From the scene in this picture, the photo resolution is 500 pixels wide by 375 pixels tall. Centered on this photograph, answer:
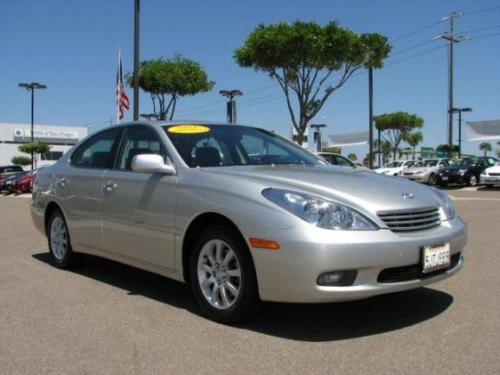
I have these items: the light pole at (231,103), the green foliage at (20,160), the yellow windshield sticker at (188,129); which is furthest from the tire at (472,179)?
the green foliage at (20,160)

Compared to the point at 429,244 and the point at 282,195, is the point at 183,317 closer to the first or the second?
the point at 282,195

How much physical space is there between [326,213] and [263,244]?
18.3 inches

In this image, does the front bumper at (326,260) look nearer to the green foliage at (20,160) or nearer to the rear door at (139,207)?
the rear door at (139,207)

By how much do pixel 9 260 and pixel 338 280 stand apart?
494 centimetres

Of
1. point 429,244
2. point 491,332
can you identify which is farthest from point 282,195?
point 491,332

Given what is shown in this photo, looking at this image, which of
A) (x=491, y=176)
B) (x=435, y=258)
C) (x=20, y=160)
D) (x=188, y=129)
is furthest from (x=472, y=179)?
(x=20, y=160)

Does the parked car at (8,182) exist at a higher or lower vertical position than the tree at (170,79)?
lower

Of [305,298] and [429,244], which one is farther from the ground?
[429,244]

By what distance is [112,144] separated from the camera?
5.86m

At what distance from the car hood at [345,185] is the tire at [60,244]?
2.47 metres

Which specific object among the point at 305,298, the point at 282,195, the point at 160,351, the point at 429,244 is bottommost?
the point at 160,351

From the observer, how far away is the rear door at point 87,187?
18.7 feet

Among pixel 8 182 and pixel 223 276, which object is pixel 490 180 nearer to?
pixel 223 276

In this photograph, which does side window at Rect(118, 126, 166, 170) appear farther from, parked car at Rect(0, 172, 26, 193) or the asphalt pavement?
parked car at Rect(0, 172, 26, 193)
